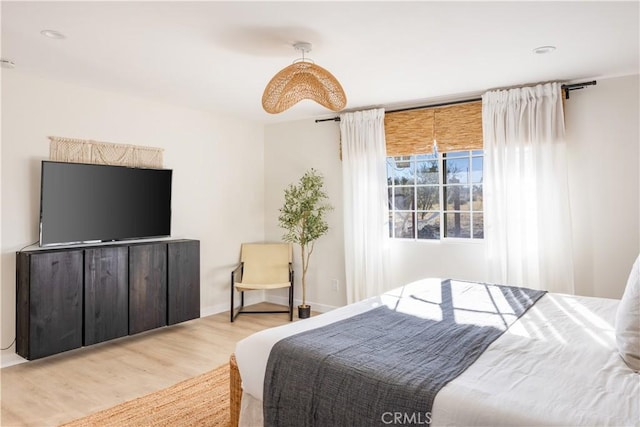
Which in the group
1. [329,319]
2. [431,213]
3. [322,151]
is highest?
[322,151]

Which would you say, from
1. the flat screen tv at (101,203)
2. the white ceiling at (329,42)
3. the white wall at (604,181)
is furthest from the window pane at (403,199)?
the flat screen tv at (101,203)

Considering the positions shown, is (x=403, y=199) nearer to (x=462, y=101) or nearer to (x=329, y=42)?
(x=462, y=101)

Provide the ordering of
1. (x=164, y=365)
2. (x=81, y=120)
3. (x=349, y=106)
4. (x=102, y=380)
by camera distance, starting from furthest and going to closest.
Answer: (x=349, y=106)
(x=81, y=120)
(x=164, y=365)
(x=102, y=380)

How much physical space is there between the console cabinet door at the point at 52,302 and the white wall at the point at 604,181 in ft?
14.5

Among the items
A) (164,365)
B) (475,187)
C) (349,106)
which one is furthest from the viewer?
(349,106)

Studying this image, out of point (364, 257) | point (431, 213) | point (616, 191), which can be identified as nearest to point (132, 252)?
point (364, 257)

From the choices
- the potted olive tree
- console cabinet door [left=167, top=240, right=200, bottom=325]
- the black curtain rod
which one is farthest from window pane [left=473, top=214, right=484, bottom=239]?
console cabinet door [left=167, top=240, right=200, bottom=325]

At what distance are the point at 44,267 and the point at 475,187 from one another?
13.3 feet

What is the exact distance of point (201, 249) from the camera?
16.4ft

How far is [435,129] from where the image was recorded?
172 inches

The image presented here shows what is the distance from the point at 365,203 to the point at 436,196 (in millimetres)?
789

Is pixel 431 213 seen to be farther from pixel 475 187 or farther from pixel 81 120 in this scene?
pixel 81 120

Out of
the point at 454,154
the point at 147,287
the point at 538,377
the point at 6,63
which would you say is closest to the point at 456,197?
the point at 454,154

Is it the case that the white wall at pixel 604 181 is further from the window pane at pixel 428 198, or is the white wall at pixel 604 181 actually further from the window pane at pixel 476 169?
the window pane at pixel 428 198
